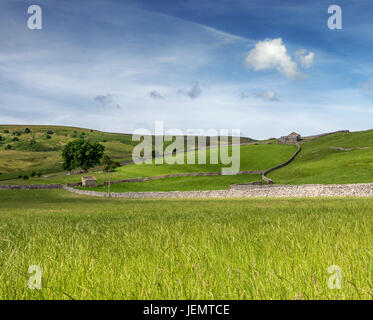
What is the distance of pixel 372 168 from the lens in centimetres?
6262

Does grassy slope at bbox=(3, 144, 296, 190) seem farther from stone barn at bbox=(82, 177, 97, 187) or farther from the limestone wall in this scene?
the limestone wall

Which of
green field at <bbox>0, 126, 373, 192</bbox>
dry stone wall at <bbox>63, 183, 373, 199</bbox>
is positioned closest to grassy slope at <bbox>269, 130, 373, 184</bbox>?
green field at <bbox>0, 126, 373, 192</bbox>

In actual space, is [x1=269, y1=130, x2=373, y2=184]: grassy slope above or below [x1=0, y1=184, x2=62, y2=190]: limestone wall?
above

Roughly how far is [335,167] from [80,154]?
77134mm

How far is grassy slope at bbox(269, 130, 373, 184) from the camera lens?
57594mm

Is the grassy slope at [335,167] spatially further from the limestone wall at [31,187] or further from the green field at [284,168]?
the limestone wall at [31,187]

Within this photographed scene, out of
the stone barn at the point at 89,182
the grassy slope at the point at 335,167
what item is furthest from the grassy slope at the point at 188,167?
the grassy slope at the point at 335,167

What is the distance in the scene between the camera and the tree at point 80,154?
11069cm

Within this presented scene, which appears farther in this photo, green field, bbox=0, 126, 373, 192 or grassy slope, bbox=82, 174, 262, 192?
grassy slope, bbox=82, 174, 262, 192

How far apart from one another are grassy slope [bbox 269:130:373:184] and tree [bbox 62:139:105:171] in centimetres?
6163

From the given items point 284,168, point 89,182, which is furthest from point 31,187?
point 284,168

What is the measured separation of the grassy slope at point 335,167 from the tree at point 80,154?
61.6 meters
